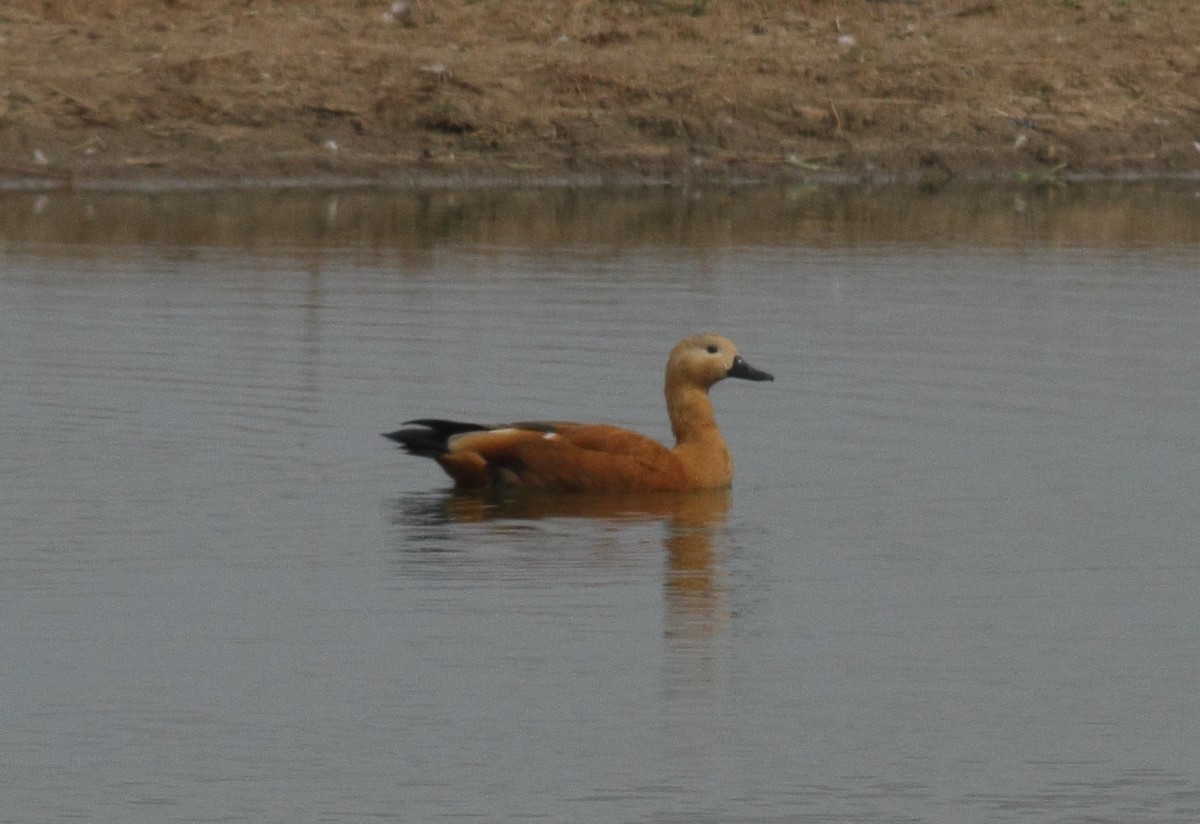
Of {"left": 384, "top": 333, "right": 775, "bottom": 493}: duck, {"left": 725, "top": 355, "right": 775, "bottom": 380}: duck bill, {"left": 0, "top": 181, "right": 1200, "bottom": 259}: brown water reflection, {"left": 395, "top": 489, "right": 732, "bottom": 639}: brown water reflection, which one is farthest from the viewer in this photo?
{"left": 0, "top": 181, "right": 1200, "bottom": 259}: brown water reflection

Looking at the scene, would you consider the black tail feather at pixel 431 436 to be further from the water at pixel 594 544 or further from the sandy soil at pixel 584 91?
the sandy soil at pixel 584 91

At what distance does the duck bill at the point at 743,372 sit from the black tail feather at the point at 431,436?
1.11 metres

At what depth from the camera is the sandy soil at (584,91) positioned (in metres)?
21.8

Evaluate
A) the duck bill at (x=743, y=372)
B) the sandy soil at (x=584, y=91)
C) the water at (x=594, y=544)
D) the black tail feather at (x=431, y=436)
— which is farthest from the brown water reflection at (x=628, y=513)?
the sandy soil at (x=584, y=91)

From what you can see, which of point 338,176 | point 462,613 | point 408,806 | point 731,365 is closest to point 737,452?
point 731,365

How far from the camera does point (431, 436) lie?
11430 mm

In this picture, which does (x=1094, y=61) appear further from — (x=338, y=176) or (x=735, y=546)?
(x=735, y=546)

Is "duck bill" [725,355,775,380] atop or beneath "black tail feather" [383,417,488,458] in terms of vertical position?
atop

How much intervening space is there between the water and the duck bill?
331 mm

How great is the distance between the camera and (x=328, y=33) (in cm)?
2333

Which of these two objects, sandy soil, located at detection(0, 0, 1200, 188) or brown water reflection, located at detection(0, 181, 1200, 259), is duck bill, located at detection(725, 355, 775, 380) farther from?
sandy soil, located at detection(0, 0, 1200, 188)

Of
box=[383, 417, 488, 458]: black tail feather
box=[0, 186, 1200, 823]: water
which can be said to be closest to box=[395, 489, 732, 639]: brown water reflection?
box=[0, 186, 1200, 823]: water

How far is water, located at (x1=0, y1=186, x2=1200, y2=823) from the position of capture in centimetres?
738

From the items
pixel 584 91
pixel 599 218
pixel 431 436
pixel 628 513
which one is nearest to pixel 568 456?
pixel 628 513
